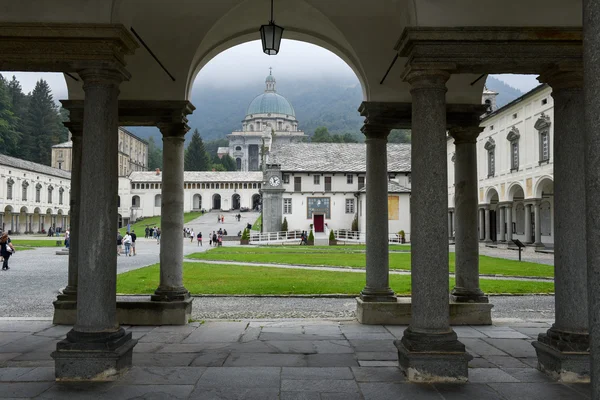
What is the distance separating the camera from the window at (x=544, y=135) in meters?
31.9

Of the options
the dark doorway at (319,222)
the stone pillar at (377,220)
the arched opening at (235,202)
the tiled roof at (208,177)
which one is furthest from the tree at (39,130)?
the stone pillar at (377,220)

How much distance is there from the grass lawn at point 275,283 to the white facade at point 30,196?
4713 centimetres

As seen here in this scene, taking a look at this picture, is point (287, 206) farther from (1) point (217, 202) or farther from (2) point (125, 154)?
(2) point (125, 154)

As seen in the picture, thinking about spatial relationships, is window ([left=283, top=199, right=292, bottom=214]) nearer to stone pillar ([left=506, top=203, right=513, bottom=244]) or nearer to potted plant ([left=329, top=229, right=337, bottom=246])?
potted plant ([left=329, top=229, right=337, bottom=246])

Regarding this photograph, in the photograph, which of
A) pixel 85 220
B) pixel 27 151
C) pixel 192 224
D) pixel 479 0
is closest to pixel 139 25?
pixel 85 220

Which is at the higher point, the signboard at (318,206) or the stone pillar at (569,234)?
the signboard at (318,206)

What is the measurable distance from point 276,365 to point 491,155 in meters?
38.2

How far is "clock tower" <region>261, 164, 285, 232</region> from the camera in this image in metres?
52.1

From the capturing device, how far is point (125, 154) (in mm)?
103375

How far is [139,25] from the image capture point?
8.61m

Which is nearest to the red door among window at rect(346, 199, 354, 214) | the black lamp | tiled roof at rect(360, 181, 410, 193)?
window at rect(346, 199, 354, 214)

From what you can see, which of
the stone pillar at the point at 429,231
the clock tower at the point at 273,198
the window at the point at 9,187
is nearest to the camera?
the stone pillar at the point at 429,231

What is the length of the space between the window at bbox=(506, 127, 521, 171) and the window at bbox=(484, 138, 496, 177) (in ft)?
8.84

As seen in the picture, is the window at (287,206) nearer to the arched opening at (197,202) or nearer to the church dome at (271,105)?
the arched opening at (197,202)
